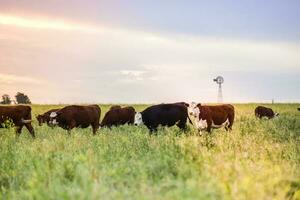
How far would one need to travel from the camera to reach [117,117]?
90.6 ft

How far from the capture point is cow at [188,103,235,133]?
22.3m

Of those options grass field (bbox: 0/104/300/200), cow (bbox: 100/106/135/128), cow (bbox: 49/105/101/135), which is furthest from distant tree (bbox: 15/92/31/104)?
grass field (bbox: 0/104/300/200)

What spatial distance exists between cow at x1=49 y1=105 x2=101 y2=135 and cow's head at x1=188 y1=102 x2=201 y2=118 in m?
4.63

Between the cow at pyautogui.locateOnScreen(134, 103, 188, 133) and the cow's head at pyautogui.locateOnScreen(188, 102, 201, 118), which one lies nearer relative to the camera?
the cow's head at pyautogui.locateOnScreen(188, 102, 201, 118)

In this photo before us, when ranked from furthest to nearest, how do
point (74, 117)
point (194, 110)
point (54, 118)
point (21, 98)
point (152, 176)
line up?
point (21, 98) → point (74, 117) → point (54, 118) → point (194, 110) → point (152, 176)

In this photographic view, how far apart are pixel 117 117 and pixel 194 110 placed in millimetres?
6525

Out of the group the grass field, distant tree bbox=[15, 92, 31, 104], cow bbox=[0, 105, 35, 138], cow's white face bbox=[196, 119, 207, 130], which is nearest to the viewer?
the grass field

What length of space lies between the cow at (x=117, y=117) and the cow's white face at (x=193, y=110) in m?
6.13

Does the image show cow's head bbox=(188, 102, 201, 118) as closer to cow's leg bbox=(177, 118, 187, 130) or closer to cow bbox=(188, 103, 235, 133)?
cow bbox=(188, 103, 235, 133)

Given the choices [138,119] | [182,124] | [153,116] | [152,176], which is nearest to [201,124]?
[182,124]

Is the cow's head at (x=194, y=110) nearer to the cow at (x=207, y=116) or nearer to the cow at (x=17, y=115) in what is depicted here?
the cow at (x=207, y=116)

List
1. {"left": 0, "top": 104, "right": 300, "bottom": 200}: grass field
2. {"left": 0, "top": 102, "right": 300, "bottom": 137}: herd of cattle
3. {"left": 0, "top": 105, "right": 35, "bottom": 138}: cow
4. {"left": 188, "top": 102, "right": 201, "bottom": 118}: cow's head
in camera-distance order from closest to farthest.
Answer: {"left": 0, "top": 104, "right": 300, "bottom": 200}: grass field, {"left": 188, "top": 102, "right": 201, "bottom": 118}: cow's head, {"left": 0, "top": 102, "right": 300, "bottom": 137}: herd of cattle, {"left": 0, "top": 105, "right": 35, "bottom": 138}: cow

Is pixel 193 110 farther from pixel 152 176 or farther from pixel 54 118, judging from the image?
pixel 152 176

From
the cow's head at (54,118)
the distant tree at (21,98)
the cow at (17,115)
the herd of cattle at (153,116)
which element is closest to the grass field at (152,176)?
the herd of cattle at (153,116)
